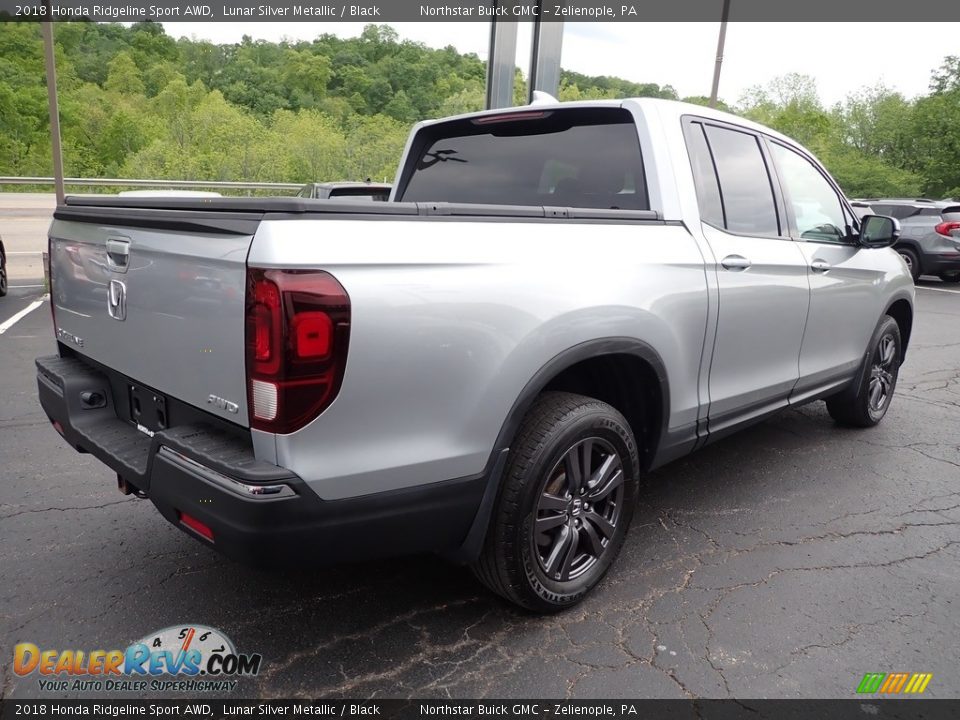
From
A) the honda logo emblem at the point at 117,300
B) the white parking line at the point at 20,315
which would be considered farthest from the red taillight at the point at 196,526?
the white parking line at the point at 20,315

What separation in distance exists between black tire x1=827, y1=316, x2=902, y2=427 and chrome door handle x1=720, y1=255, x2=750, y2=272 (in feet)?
6.34

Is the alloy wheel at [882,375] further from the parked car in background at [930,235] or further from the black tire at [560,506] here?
the parked car in background at [930,235]

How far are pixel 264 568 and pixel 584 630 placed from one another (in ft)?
4.06

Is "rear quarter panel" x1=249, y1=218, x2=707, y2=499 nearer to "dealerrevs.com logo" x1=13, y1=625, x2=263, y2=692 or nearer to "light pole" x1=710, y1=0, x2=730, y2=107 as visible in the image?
"dealerrevs.com logo" x1=13, y1=625, x2=263, y2=692

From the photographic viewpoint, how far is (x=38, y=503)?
11.1ft

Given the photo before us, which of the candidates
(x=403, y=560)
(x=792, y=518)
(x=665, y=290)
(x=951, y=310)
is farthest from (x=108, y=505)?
(x=951, y=310)

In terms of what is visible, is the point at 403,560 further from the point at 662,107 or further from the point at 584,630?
the point at 662,107

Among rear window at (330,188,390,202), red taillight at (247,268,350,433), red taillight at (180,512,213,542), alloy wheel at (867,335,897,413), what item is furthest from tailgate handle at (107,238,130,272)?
rear window at (330,188,390,202)

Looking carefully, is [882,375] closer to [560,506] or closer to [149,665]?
[560,506]

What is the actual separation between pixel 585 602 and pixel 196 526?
1511 mm

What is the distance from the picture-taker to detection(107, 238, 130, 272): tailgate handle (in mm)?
2242

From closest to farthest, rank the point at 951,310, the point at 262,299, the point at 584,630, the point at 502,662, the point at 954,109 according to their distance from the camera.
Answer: the point at 262,299, the point at 502,662, the point at 584,630, the point at 951,310, the point at 954,109

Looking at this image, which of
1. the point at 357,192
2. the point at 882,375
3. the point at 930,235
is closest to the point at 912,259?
the point at 930,235

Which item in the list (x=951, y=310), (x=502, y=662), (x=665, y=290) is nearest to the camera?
(x=502, y=662)
